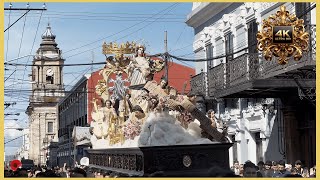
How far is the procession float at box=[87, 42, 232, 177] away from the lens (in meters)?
11.4

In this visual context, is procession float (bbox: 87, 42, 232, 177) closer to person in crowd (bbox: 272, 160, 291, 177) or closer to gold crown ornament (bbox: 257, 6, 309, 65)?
person in crowd (bbox: 272, 160, 291, 177)

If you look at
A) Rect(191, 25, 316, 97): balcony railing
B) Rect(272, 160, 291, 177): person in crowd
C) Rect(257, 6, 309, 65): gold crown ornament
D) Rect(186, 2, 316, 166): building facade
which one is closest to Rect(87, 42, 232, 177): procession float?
Rect(272, 160, 291, 177): person in crowd

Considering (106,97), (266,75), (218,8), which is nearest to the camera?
(106,97)

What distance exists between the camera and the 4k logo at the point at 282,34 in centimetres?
1209

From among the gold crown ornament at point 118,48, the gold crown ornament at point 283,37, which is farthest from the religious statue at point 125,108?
the gold crown ornament at point 283,37

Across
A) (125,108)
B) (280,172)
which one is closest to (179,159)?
(280,172)

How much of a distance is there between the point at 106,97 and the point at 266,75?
4716 millimetres

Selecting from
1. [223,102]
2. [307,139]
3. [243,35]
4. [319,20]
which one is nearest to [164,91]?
[319,20]

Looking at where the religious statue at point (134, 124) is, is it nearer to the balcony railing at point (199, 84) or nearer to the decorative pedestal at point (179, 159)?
the decorative pedestal at point (179, 159)

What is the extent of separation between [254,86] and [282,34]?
269 inches

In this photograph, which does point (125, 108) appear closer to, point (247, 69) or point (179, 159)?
point (179, 159)

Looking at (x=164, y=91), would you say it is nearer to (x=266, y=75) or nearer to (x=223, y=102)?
(x=266, y=75)

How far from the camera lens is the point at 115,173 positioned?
1324cm

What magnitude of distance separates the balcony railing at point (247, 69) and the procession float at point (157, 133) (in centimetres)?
431
